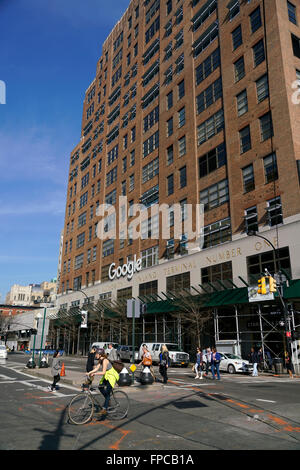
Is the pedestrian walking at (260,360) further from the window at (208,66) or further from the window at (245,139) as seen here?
the window at (208,66)

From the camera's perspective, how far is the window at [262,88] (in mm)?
32806

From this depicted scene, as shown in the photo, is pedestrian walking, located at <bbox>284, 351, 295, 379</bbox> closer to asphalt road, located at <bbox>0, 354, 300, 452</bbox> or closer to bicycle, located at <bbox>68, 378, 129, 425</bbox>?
asphalt road, located at <bbox>0, 354, 300, 452</bbox>

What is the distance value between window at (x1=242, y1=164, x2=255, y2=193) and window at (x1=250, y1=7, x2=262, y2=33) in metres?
13.9

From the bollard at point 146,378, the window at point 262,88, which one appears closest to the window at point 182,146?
the window at point 262,88

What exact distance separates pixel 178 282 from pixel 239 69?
22738 mm

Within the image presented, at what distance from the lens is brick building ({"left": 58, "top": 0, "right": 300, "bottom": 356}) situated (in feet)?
100

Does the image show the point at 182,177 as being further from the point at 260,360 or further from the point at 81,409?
the point at 81,409

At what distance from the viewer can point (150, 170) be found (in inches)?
1946

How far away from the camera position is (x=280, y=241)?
2809 cm

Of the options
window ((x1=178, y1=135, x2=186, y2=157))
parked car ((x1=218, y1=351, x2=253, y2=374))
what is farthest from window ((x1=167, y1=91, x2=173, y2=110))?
parked car ((x1=218, y1=351, x2=253, y2=374))

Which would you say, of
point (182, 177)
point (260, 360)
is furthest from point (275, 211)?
point (182, 177)

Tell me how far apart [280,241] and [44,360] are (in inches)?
811

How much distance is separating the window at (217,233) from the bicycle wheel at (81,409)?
2677cm
